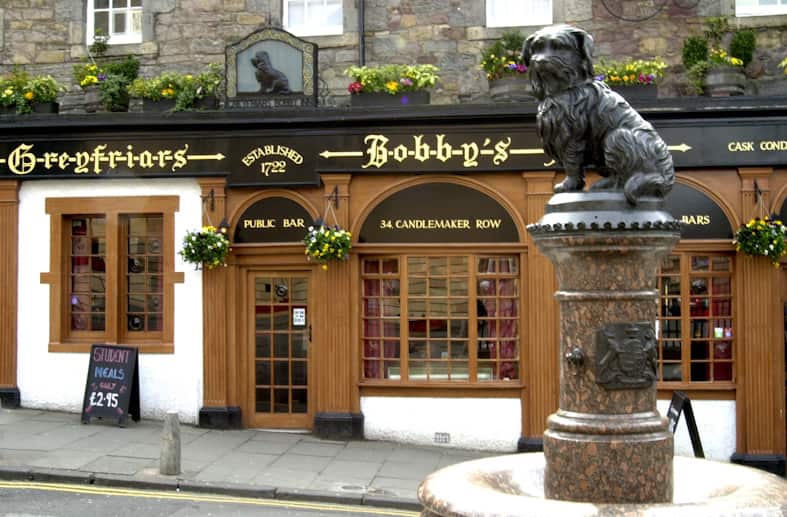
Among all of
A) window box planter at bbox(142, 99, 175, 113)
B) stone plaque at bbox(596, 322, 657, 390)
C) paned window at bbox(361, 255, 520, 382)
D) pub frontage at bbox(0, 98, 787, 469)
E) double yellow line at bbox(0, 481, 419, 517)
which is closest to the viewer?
stone plaque at bbox(596, 322, 657, 390)

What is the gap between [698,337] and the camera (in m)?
11.7

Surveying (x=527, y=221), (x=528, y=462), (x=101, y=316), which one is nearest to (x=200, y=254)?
(x=101, y=316)

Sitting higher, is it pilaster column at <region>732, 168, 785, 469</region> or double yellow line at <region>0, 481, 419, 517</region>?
pilaster column at <region>732, 168, 785, 469</region>

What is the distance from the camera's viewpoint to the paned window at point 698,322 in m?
11.6

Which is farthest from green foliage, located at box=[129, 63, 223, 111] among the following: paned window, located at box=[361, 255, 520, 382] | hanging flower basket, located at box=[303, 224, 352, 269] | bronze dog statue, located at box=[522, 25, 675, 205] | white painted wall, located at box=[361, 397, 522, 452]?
bronze dog statue, located at box=[522, 25, 675, 205]

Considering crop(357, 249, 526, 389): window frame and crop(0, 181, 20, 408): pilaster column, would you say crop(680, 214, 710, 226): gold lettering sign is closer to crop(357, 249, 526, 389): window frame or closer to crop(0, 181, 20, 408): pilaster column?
crop(357, 249, 526, 389): window frame

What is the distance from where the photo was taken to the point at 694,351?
11719mm

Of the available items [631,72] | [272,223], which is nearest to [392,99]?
[272,223]

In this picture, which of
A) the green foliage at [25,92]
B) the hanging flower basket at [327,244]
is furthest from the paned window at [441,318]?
the green foliage at [25,92]

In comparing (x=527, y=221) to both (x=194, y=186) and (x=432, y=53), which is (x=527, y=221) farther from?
(x=194, y=186)

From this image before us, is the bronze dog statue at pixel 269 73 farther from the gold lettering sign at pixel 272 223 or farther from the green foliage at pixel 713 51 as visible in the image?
the green foliage at pixel 713 51

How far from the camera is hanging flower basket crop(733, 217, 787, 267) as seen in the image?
36.3 ft

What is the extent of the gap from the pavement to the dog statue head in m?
5.25

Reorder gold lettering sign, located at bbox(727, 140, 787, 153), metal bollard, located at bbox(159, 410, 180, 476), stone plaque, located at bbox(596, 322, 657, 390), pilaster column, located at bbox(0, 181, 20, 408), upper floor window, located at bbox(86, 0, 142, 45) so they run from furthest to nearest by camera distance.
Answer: upper floor window, located at bbox(86, 0, 142, 45), pilaster column, located at bbox(0, 181, 20, 408), gold lettering sign, located at bbox(727, 140, 787, 153), metal bollard, located at bbox(159, 410, 180, 476), stone plaque, located at bbox(596, 322, 657, 390)
